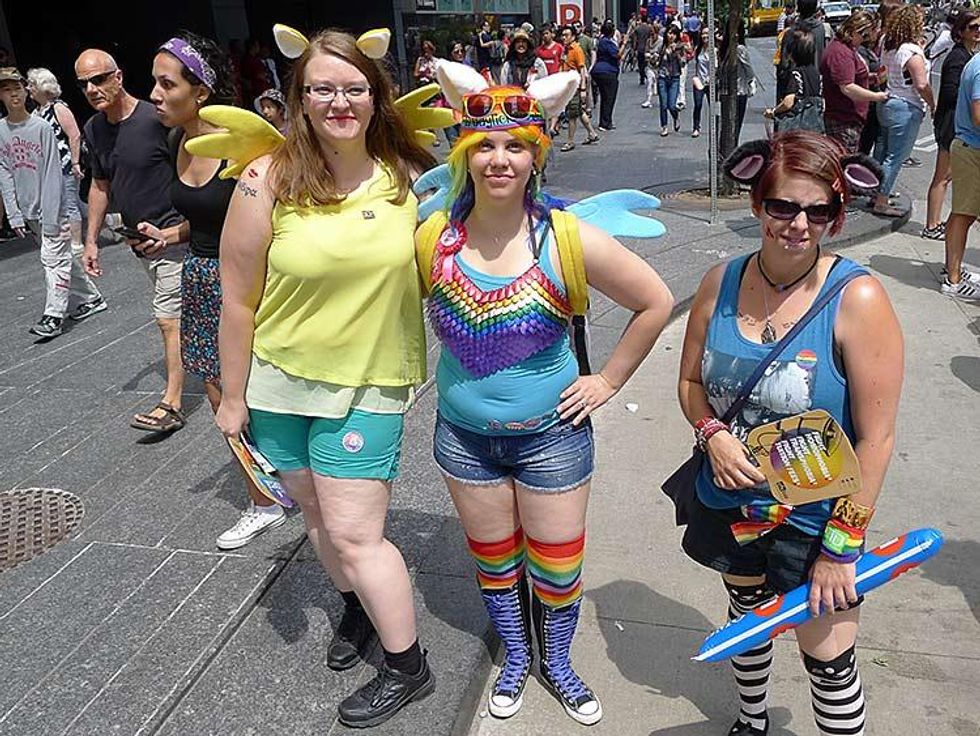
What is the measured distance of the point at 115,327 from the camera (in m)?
6.05

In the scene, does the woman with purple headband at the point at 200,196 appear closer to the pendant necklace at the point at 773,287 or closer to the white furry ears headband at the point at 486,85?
the white furry ears headband at the point at 486,85

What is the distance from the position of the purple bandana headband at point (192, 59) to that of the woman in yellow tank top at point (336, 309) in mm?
1100

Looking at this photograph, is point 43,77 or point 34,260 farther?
point 34,260

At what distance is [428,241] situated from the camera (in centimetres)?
219

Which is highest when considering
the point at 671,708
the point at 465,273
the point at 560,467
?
the point at 465,273

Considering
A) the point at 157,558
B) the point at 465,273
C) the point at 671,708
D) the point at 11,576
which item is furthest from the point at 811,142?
the point at 11,576

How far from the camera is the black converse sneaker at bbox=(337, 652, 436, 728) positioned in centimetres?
242

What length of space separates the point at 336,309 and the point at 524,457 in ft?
2.03

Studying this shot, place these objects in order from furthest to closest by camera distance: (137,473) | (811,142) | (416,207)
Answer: (137,473)
(416,207)
(811,142)

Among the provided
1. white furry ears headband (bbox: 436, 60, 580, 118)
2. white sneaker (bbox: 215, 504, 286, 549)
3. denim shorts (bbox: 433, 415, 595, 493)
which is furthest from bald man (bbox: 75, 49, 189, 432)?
denim shorts (bbox: 433, 415, 595, 493)

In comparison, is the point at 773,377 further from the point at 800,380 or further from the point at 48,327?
the point at 48,327

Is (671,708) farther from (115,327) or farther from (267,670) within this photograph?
(115,327)

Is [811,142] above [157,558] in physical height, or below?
above

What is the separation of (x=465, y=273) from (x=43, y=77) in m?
6.73
